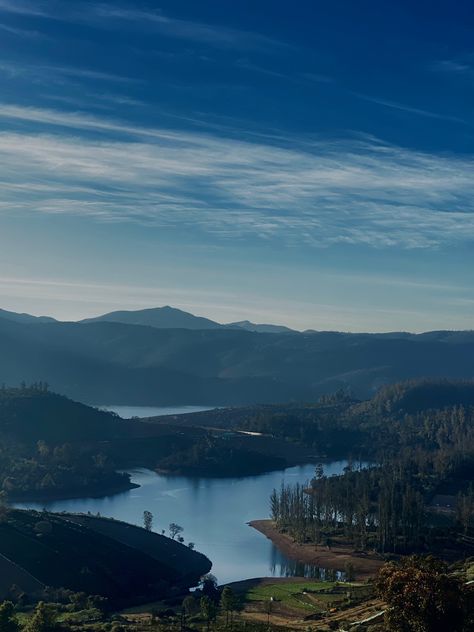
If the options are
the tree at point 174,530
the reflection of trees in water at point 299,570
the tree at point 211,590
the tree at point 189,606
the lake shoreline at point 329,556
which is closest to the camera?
the tree at point 189,606

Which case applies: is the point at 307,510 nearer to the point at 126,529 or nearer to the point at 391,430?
the point at 126,529

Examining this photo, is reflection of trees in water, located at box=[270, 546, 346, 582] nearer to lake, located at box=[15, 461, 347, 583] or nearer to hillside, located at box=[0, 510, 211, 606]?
lake, located at box=[15, 461, 347, 583]

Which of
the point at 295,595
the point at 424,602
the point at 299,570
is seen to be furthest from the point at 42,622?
the point at 299,570

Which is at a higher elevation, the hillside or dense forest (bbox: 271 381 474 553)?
dense forest (bbox: 271 381 474 553)

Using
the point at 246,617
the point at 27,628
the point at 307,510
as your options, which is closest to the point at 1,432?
the point at 307,510

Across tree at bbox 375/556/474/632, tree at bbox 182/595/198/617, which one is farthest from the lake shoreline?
tree at bbox 375/556/474/632

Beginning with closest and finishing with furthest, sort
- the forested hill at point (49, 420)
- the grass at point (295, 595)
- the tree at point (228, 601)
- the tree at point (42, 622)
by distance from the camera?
the tree at point (42, 622)
the tree at point (228, 601)
the grass at point (295, 595)
the forested hill at point (49, 420)

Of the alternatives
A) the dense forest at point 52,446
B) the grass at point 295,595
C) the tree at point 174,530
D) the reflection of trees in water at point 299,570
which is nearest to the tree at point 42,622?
the grass at point 295,595

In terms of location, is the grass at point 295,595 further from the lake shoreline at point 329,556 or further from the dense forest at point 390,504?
the dense forest at point 390,504
